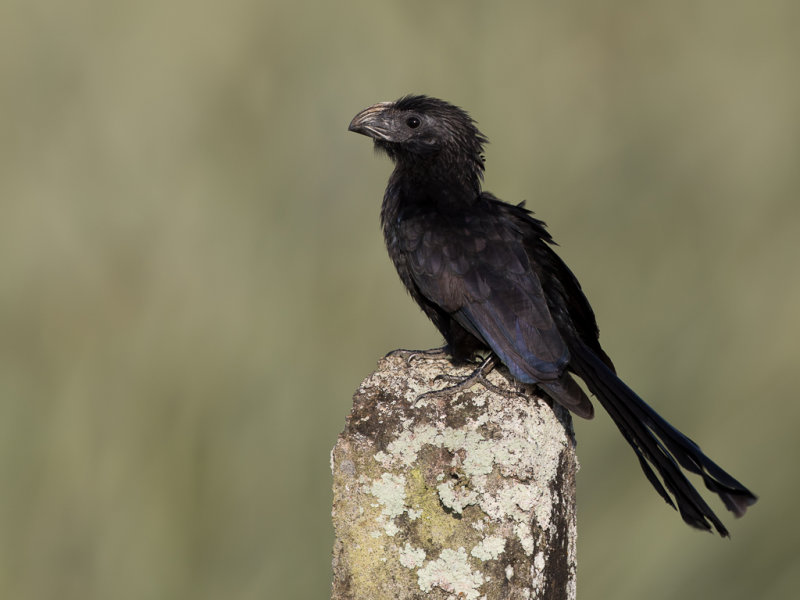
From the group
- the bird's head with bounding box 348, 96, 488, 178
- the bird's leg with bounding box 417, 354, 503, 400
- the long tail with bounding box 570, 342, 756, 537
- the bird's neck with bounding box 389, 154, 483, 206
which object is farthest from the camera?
the bird's head with bounding box 348, 96, 488, 178

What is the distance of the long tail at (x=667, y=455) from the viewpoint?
255cm

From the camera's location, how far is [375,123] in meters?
3.88

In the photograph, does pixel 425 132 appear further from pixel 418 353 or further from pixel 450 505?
pixel 450 505

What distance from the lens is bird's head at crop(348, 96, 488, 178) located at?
3787 millimetres

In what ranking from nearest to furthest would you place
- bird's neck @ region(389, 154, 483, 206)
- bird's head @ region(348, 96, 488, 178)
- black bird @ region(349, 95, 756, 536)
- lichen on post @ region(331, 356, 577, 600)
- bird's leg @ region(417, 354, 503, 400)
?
lichen on post @ region(331, 356, 577, 600), bird's leg @ region(417, 354, 503, 400), black bird @ region(349, 95, 756, 536), bird's neck @ region(389, 154, 483, 206), bird's head @ region(348, 96, 488, 178)

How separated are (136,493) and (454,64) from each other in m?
3.32

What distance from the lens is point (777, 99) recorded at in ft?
21.0

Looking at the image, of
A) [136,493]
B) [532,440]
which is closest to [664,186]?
[136,493]

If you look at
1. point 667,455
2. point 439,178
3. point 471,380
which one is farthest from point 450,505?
point 439,178

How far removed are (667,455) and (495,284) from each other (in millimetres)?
749

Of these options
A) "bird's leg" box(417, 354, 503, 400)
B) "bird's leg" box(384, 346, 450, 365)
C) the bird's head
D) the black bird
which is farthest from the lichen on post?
the bird's head

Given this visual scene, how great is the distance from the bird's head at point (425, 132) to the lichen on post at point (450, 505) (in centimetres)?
162

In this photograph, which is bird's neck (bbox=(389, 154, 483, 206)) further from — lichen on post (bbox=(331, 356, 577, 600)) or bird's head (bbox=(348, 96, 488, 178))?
lichen on post (bbox=(331, 356, 577, 600))

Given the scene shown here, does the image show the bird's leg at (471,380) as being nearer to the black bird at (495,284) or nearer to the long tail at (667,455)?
the black bird at (495,284)
